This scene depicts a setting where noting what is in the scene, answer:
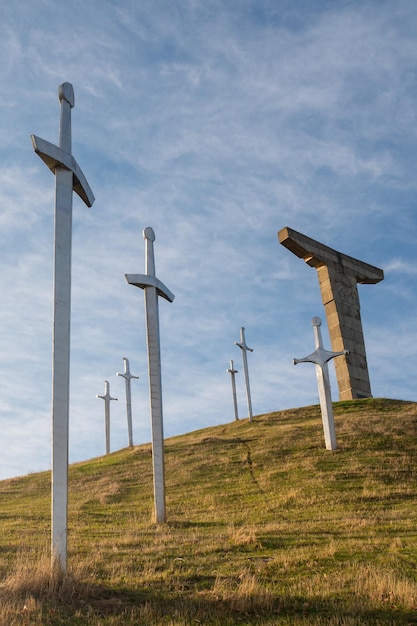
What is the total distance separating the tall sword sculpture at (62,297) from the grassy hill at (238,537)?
90cm

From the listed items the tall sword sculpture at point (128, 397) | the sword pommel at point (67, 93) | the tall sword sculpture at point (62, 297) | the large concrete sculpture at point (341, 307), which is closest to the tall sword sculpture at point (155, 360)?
the tall sword sculpture at point (62, 297)

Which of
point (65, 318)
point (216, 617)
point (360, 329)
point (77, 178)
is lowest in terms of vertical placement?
point (216, 617)

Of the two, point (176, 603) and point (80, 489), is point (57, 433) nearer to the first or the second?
point (176, 603)

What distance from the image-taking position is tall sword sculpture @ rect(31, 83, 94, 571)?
10938mm

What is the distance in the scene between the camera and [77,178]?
43.9 ft

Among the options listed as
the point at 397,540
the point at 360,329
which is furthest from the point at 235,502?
the point at 360,329

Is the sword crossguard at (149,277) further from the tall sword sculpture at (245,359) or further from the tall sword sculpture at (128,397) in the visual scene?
the tall sword sculpture at (128,397)

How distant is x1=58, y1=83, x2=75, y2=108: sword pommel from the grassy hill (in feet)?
31.2

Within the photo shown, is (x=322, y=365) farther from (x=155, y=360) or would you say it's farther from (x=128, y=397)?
(x=128, y=397)

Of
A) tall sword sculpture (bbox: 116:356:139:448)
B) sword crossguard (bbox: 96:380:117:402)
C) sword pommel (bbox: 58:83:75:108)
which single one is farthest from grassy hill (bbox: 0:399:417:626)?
sword crossguard (bbox: 96:380:117:402)

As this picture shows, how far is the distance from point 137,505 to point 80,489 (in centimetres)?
601

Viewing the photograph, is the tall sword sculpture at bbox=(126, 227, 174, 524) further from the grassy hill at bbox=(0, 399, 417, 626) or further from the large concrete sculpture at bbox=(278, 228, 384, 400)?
the large concrete sculpture at bbox=(278, 228, 384, 400)

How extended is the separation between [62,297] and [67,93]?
495cm

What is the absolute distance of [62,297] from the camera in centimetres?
1191
